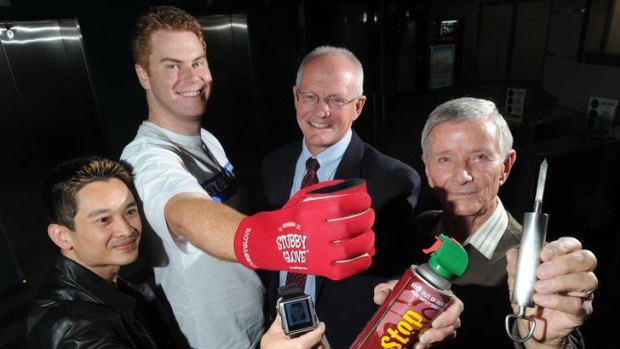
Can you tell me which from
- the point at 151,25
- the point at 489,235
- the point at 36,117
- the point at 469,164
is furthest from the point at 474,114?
the point at 36,117

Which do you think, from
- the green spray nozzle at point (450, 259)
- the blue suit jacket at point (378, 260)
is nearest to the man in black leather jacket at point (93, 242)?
the blue suit jacket at point (378, 260)

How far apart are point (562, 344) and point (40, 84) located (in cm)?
499

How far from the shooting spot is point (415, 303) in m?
0.92

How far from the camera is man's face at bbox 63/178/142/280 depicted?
1.72m

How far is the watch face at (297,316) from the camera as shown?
927 millimetres

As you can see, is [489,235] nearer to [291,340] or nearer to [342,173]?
[342,173]

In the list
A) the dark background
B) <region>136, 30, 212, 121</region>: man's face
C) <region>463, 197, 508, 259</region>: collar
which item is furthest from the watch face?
<region>136, 30, 212, 121</region>: man's face

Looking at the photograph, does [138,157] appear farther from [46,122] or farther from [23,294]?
[23,294]

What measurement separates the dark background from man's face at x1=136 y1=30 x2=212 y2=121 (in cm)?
172

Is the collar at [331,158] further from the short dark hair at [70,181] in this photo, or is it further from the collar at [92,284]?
the collar at [92,284]

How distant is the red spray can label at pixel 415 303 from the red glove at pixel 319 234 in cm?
14

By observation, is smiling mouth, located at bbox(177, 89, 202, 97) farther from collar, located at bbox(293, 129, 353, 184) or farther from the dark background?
the dark background

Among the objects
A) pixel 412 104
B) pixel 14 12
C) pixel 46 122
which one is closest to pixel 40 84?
pixel 46 122

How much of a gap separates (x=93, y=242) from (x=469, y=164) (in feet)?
5.54
